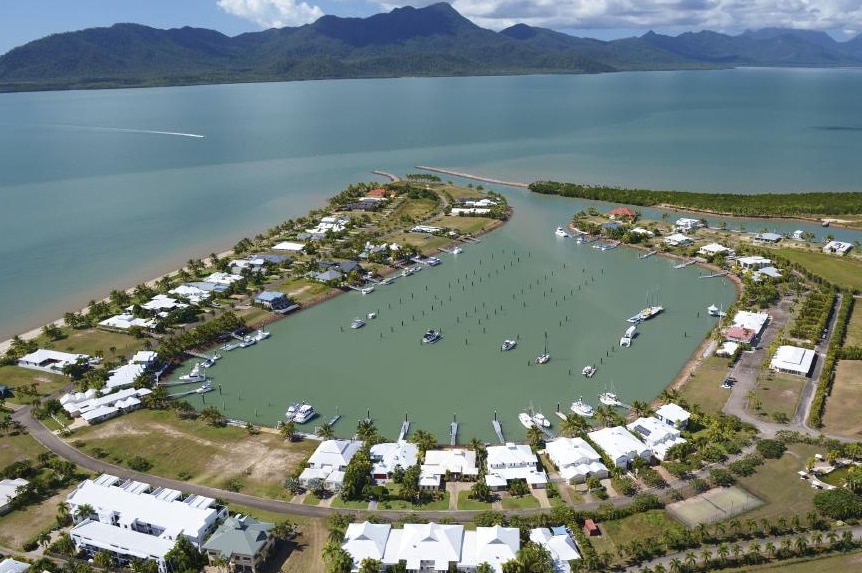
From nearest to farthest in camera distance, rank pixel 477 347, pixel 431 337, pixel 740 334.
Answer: pixel 740 334 < pixel 477 347 < pixel 431 337

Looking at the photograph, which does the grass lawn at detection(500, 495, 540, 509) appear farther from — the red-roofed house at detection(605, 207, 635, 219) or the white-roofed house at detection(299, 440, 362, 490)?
the red-roofed house at detection(605, 207, 635, 219)

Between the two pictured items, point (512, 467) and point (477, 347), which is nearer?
point (512, 467)

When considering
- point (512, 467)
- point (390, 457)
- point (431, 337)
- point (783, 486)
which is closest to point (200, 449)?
point (390, 457)

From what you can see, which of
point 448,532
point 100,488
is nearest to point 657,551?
point 448,532

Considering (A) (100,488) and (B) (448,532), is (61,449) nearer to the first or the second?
(A) (100,488)

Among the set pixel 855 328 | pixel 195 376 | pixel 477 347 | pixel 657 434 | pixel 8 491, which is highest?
pixel 855 328

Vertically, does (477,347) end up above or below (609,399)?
above

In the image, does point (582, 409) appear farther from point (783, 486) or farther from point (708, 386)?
point (783, 486)
